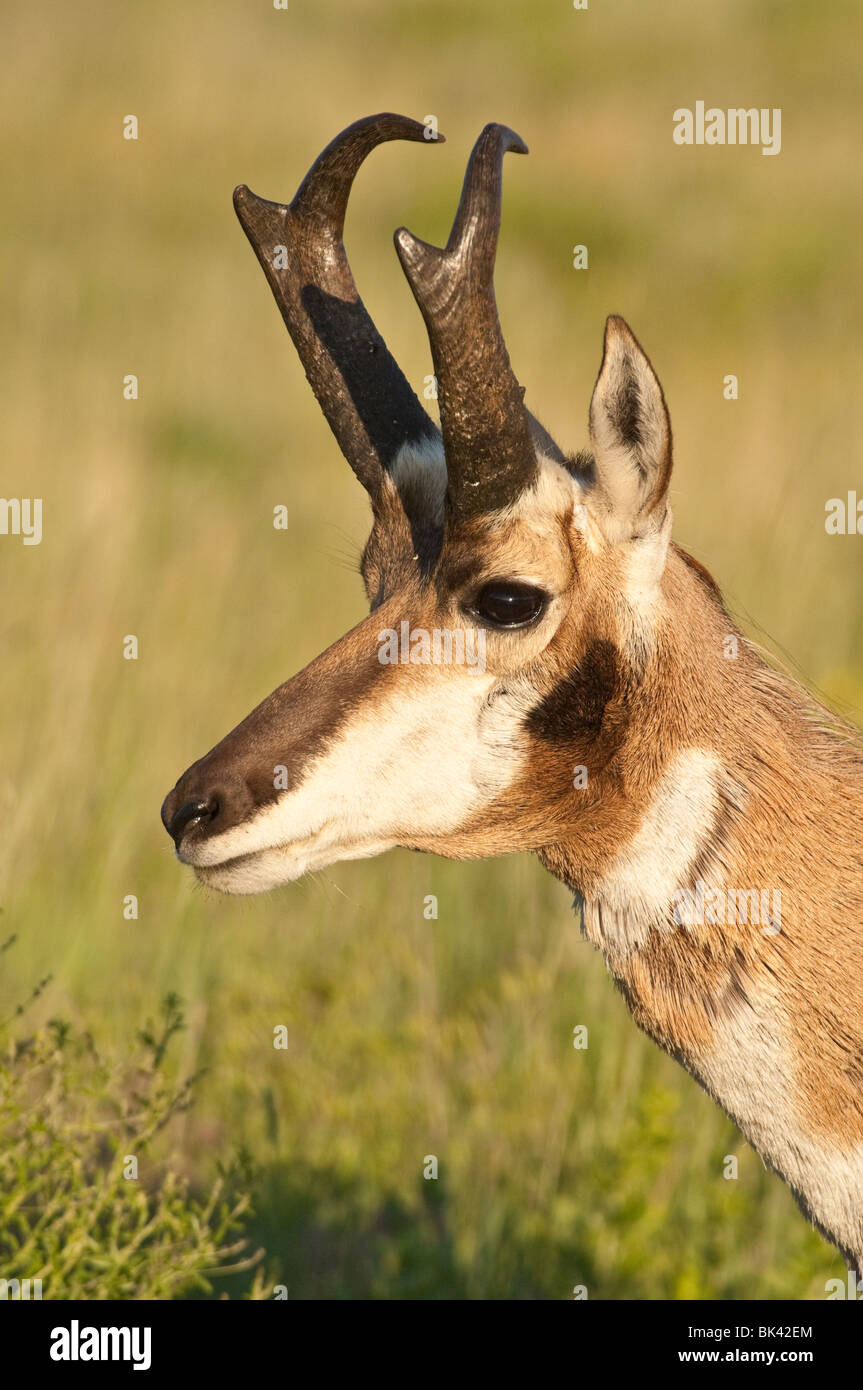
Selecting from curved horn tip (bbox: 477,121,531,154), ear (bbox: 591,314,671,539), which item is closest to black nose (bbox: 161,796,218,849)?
ear (bbox: 591,314,671,539)

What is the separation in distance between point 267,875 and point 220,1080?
2735 mm

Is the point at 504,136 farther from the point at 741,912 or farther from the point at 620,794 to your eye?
the point at 741,912

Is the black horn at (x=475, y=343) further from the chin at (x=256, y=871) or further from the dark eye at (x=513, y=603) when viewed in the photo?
the chin at (x=256, y=871)

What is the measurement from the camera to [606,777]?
A: 3543 millimetres

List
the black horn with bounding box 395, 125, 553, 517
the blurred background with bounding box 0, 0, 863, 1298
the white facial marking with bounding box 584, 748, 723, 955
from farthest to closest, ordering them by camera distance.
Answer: the blurred background with bounding box 0, 0, 863, 1298, the white facial marking with bounding box 584, 748, 723, 955, the black horn with bounding box 395, 125, 553, 517

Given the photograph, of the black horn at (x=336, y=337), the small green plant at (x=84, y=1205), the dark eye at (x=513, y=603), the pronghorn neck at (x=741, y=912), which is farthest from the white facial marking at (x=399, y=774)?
the small green plant at (x=84, y=1205)

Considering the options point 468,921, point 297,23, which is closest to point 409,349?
point 468,921

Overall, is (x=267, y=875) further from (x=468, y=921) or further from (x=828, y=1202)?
(x=468, y=921)

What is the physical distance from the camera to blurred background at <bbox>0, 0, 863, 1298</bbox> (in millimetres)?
5547

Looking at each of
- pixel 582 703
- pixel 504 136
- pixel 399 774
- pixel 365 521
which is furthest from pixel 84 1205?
pixel 504 136

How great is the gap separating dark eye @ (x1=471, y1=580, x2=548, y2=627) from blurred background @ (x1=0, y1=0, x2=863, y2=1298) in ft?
1.50

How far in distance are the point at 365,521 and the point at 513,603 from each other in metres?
1.64

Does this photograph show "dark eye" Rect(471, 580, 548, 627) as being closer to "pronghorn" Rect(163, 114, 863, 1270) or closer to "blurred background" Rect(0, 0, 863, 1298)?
"pronghorn" Rect(163, 114, 863, 1270)

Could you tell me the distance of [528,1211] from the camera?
18.0 feet
